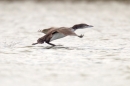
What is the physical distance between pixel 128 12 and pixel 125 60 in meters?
12.5

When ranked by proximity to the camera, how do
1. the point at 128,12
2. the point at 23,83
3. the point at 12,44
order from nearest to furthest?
the point at 23,83, the point at 12,44, the point at 128,12

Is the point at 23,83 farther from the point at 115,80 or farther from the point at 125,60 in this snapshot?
the point at 125,60

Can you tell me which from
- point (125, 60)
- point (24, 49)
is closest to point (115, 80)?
point (125, 60)

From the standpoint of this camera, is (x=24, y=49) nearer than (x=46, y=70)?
No

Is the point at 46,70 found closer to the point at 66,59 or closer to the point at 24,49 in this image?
the point at 66,59

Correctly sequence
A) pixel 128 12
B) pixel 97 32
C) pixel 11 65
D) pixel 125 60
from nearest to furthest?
1. pixel 11 65
2. pixel 125 60
3. pixel 97 32
4. pixel 128 12

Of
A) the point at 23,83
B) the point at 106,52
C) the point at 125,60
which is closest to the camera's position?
the point at 23,83

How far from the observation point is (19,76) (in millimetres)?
6949

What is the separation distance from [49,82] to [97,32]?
22.5 feet

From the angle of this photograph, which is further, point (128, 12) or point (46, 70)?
point (128, 12)

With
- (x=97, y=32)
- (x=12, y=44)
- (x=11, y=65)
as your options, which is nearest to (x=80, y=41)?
(x=12, y=44)

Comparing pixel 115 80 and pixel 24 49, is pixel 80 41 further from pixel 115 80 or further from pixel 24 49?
pixel 115 80

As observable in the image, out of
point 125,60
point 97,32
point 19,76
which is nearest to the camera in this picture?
point 19,76

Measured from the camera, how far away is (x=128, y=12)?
814 inches
